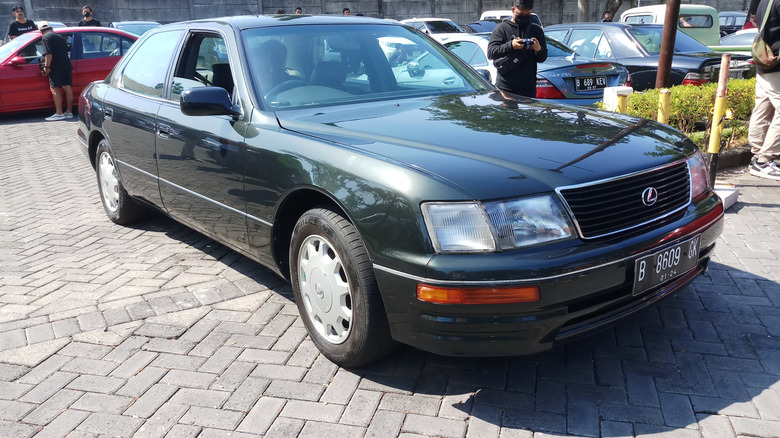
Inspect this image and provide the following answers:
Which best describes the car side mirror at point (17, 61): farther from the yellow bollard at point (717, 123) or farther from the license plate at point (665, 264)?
the license plate at point (665, 264)

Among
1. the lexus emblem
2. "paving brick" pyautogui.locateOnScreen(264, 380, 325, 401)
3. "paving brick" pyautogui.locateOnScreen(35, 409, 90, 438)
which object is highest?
the lexus emblem

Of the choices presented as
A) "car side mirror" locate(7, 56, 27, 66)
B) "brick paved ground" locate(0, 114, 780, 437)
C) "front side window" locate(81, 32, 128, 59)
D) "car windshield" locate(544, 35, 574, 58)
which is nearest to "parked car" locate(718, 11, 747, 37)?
"car windshield" locate(544, 35, 574, 58)

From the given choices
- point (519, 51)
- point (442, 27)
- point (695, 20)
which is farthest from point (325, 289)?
point (442, 27)

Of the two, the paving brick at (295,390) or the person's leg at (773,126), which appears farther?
the person's leg at (773,126)

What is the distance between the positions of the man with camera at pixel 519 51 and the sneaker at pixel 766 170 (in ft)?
7.51

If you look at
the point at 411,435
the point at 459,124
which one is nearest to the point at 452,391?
the point at 411,435

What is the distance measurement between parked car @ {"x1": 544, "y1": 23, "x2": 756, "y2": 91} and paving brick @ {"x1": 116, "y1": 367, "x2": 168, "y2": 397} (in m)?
7.31

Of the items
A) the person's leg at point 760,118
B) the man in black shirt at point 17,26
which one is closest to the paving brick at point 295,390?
the person's leg at point 760,118

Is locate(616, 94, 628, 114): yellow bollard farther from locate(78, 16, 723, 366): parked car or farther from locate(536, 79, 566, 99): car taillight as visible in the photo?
locate(78, 16, 723, 366): parked car

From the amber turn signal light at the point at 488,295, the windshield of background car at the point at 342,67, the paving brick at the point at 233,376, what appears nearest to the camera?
the amber turn signal light at the point at 488,295

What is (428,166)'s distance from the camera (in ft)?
8.76

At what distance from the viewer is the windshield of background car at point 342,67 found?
3.70 meters

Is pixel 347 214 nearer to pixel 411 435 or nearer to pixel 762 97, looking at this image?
pixel 411 435

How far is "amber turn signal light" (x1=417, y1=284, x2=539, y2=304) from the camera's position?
2490 millimetres
